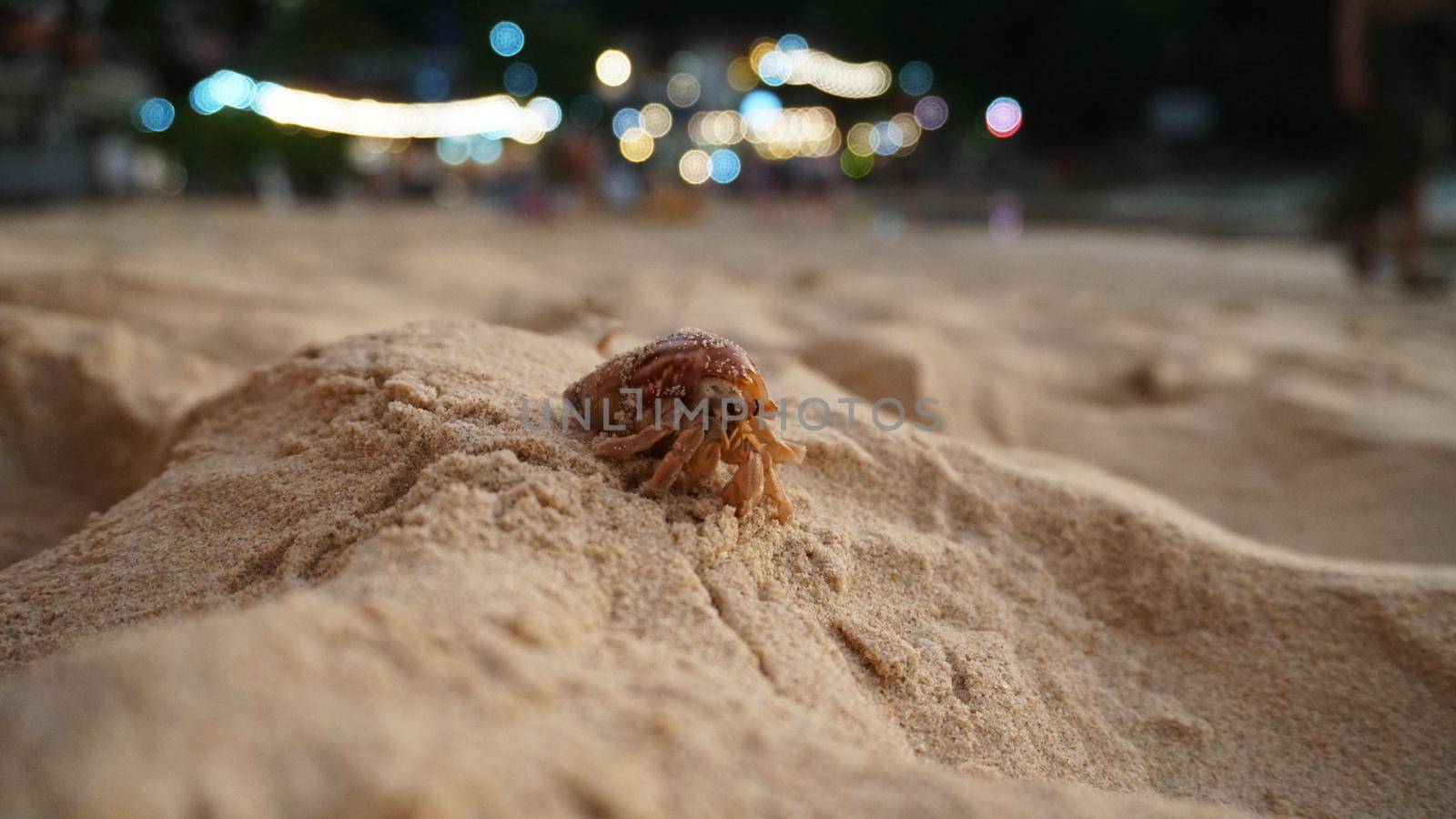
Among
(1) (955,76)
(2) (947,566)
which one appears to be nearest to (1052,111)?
(1) (955,76)

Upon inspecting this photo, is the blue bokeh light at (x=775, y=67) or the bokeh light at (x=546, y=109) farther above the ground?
the blue bokeh light at (x=775, y=67)

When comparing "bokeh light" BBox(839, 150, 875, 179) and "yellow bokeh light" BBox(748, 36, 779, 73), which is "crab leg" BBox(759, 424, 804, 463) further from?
"yellow bokeh light" BBox(748, 36, 779, 73)

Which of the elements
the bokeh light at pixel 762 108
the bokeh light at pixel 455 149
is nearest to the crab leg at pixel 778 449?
the bokeh light at pixel 762 108

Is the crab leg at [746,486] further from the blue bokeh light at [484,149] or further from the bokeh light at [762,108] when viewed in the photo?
the blue bokeh light at [484,149]

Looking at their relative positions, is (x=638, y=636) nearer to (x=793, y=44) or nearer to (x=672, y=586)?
(x=672, y=586)

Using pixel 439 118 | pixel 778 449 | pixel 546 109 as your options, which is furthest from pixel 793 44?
pixel 778 449

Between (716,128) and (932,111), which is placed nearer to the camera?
(932,111)

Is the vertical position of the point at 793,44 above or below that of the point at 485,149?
above
